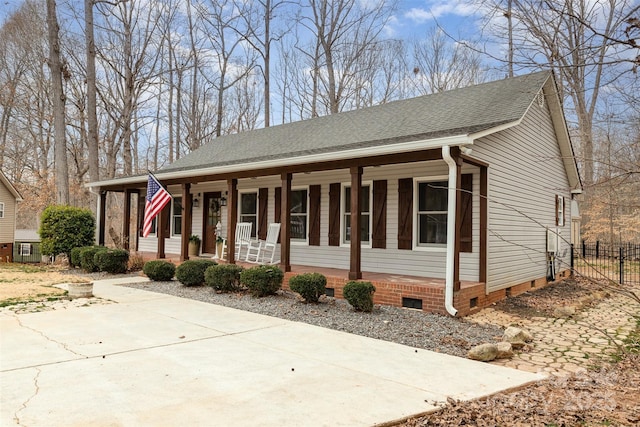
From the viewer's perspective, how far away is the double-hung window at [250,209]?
1141cm

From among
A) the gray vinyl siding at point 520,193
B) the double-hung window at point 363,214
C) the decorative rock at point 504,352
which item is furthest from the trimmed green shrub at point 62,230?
the decorative rock at point 504,352

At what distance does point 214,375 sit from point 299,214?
22.3 ft

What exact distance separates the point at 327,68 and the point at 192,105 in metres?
8.08

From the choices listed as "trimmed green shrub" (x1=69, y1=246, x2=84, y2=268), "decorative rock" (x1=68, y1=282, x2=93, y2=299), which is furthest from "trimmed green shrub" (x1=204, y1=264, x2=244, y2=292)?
"trimmed green shrub" (x1=69, y1=246, x2=84, y2=268)

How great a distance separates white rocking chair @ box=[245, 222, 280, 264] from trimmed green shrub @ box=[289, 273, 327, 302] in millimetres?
2594

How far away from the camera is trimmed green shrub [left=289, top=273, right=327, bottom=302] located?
6918mm

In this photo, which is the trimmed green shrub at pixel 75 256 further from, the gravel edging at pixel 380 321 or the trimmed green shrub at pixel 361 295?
the trimmed green shrub at pixel 361 295

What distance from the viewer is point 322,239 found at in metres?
9.75

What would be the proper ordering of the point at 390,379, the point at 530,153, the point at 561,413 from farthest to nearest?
the point at 530,153, the point at 390,379, the point at 561,413

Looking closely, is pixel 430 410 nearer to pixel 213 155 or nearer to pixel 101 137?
pixel 213 155

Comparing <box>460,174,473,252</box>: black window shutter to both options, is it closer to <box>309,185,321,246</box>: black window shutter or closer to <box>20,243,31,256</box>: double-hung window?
<box>309,185,321,246</box>: black window shutter

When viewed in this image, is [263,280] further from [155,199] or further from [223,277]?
[155,199]

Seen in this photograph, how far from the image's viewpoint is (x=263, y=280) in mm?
7449

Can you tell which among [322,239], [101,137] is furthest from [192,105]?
[322,239]
